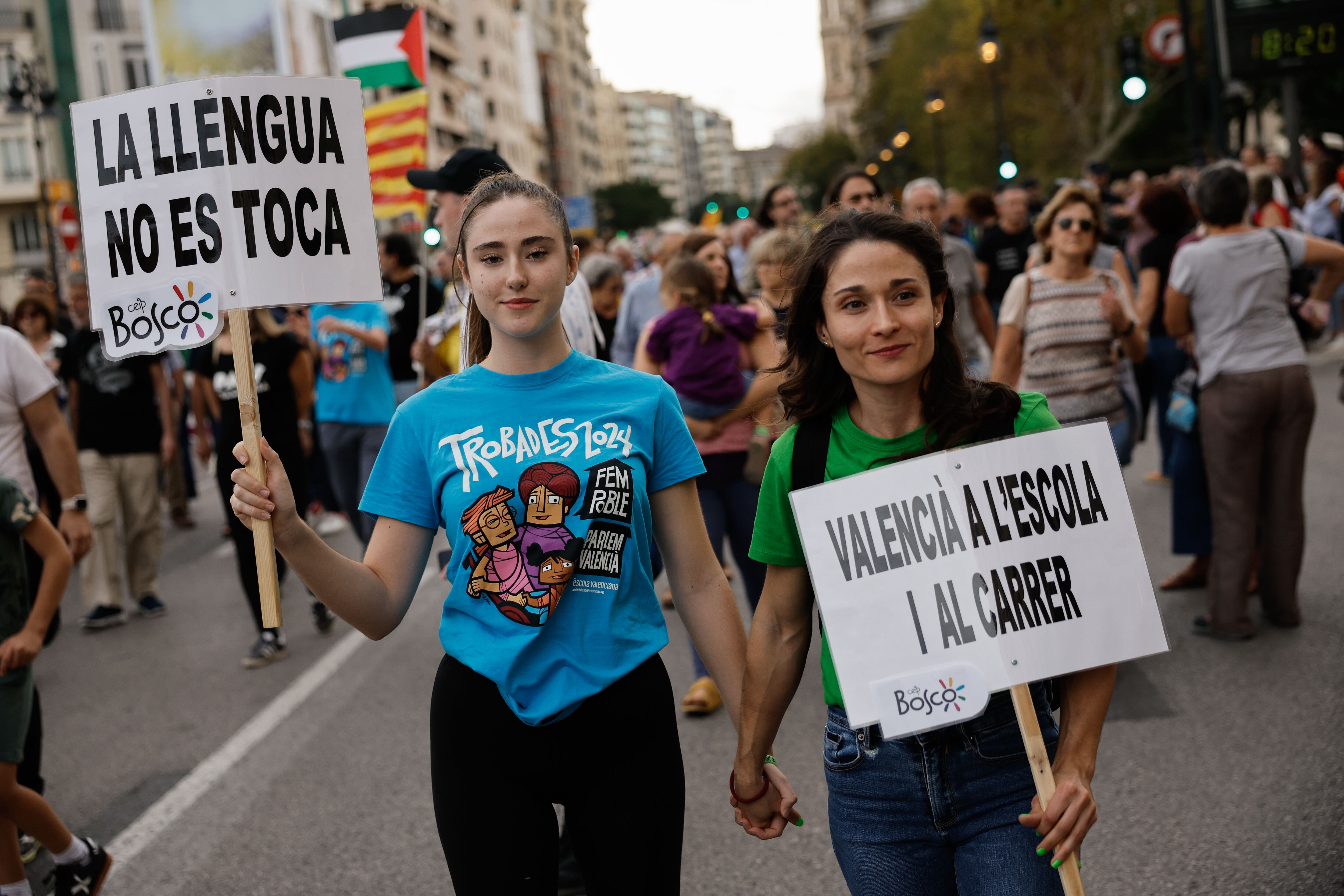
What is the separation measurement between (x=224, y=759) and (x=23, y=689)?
1919 mm

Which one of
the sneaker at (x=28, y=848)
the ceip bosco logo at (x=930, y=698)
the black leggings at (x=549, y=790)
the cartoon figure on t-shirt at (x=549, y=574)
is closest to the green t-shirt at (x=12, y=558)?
the sneaker at (x=28, y=848)

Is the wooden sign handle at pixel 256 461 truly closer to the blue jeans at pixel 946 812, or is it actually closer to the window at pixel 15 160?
the blue jeans at pixel 946 812

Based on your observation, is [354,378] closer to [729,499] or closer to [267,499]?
[729,499]

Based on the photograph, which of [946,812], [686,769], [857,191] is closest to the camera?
[946,812]

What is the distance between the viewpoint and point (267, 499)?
97.8 inches

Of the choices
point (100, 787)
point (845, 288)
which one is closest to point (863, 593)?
point (845, 288)

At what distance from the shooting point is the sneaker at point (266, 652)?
7.21 m

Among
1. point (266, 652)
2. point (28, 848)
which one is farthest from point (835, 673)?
point (266, 652)

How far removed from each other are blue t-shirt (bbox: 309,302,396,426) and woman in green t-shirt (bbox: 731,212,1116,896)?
17.7 feet

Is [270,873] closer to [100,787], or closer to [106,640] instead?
[100,787]

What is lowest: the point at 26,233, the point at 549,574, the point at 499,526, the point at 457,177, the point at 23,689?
the point at 23,689

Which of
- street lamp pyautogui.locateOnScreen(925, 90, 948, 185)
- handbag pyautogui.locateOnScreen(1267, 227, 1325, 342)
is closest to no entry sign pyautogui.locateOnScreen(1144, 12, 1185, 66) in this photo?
handbag pyautogui.locateOnScreen(1267, 227, 1325, 342)

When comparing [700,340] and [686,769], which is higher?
[700,340]

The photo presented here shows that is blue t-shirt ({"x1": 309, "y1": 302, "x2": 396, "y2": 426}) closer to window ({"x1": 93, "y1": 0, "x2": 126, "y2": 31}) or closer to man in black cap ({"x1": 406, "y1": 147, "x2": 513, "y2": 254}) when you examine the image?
man in black cap ({"x1": 406, "y1": 147, "x2": 513, "y2": 254})
